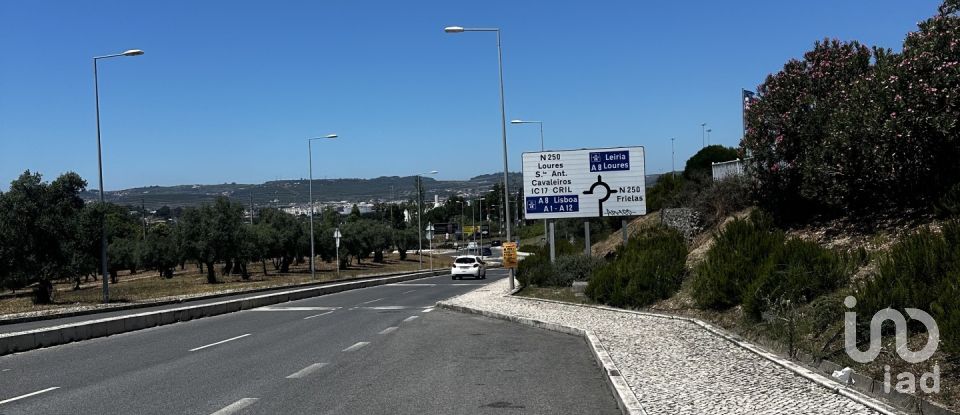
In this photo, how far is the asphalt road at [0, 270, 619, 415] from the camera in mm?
8836

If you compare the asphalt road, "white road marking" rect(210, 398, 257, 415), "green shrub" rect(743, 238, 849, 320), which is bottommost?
the asphalt road

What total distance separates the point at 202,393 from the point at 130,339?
867 centimetres

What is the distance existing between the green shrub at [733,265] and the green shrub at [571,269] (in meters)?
12.3

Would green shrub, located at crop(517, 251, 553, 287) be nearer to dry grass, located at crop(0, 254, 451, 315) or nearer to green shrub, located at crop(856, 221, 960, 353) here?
dry grass, located at crop(0, 254, 451, 315)

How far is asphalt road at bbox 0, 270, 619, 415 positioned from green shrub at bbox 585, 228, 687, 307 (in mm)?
3638

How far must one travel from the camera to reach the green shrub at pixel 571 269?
29906 millimetres

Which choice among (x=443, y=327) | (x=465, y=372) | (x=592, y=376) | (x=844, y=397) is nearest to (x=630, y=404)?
(x=844, y=397)

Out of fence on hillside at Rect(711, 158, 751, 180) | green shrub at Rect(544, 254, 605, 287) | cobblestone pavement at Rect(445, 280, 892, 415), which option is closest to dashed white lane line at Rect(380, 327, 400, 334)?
cobblestone pavement at Rect(445, 280, 892, 415)

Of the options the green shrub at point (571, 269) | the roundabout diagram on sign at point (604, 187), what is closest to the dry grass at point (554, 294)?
the green shrub at point (571, 269)

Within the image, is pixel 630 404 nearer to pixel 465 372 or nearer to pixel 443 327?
pixel 465 372

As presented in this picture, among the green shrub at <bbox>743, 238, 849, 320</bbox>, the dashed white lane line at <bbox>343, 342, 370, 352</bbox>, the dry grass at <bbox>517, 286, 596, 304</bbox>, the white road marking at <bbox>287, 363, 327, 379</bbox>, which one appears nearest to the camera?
the white road marking at <bbox>287, 363, 327, 379</bbox>

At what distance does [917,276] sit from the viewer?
964 cm

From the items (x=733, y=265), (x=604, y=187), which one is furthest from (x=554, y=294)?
(x=733, y=265)

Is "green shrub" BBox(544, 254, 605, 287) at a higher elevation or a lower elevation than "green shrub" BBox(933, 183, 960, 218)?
lower
